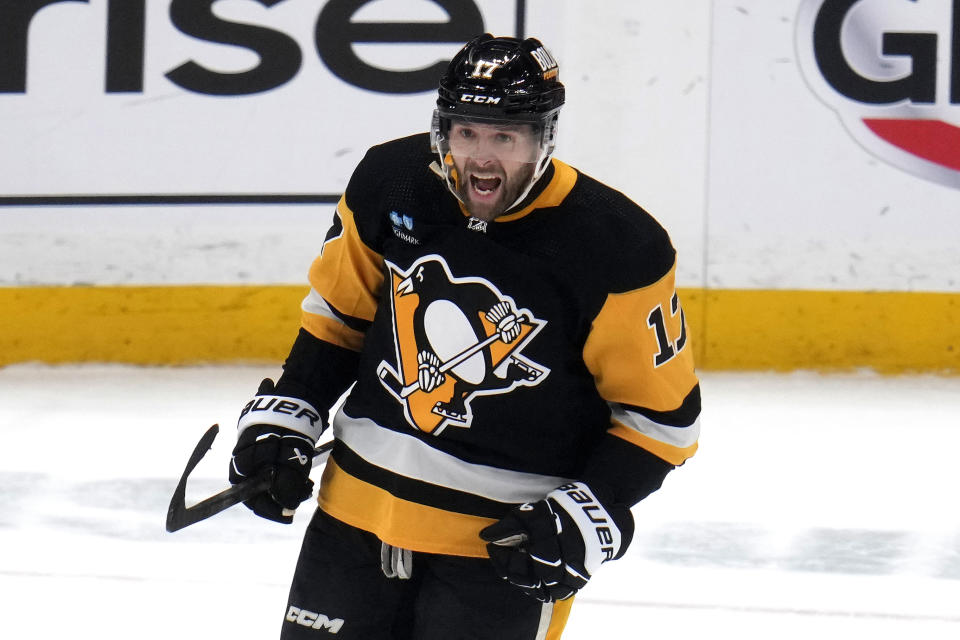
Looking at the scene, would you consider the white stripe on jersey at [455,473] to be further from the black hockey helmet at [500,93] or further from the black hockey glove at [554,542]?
the black hockey helmet at [500,93]

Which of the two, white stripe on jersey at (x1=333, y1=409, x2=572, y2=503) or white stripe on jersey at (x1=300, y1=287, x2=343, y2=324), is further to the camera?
white stripe on jersey at (x1=300, y1=287, x2=343, y2=324)

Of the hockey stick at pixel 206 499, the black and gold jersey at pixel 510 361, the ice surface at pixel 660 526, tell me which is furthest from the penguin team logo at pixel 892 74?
the hockey stick at pixel 206 499

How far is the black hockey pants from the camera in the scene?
1391 millimetres

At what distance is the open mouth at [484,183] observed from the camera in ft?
4.46

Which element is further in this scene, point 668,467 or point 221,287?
point 221,287

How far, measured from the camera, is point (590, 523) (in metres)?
1.34

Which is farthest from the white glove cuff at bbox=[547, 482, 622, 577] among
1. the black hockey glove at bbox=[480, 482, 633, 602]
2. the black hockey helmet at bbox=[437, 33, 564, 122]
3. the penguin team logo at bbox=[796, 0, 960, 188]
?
the penguin team logo at bbox=[796, 0, 960, 188]

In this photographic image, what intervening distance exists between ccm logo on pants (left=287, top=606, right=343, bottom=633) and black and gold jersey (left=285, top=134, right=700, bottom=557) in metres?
0.11

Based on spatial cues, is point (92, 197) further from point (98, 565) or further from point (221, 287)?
point (98, 565)

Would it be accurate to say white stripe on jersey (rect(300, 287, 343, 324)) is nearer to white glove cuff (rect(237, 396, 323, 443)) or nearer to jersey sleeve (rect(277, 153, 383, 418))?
jersey sleeve (rect(277, 153, 383, 418))

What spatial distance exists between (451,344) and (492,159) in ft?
0.68

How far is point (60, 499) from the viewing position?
9.50ft

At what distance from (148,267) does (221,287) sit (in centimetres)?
24

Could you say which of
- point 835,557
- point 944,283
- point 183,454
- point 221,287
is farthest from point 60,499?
point 944,283
